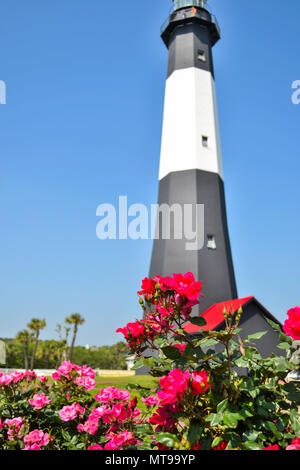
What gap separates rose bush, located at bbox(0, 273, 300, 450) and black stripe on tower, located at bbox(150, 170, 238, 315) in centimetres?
1622

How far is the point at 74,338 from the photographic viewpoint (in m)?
42.8

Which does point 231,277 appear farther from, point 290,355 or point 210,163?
point 290,355

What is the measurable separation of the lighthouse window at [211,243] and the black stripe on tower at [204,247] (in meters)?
0.09

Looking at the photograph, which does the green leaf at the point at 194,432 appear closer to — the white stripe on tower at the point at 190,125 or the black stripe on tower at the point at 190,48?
the white stripe on tower at the point at 190,125

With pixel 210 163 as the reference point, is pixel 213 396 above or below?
below

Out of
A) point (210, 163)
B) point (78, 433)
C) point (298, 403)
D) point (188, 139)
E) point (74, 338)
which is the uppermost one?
point (188, 139)

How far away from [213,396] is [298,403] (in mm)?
668

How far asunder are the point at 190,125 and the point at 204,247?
26.5 feet

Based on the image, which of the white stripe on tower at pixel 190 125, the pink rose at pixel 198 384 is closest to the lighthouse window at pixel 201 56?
the white stripe on tower at pixel 190 125

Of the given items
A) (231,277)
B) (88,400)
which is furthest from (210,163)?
(88,400)

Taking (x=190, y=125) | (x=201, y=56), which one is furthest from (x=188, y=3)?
(x=190, y=125)

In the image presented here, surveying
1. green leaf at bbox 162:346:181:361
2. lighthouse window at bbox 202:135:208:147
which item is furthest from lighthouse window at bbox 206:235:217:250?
green leaf at bbox 162:346:181:361

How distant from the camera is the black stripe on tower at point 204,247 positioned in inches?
789
